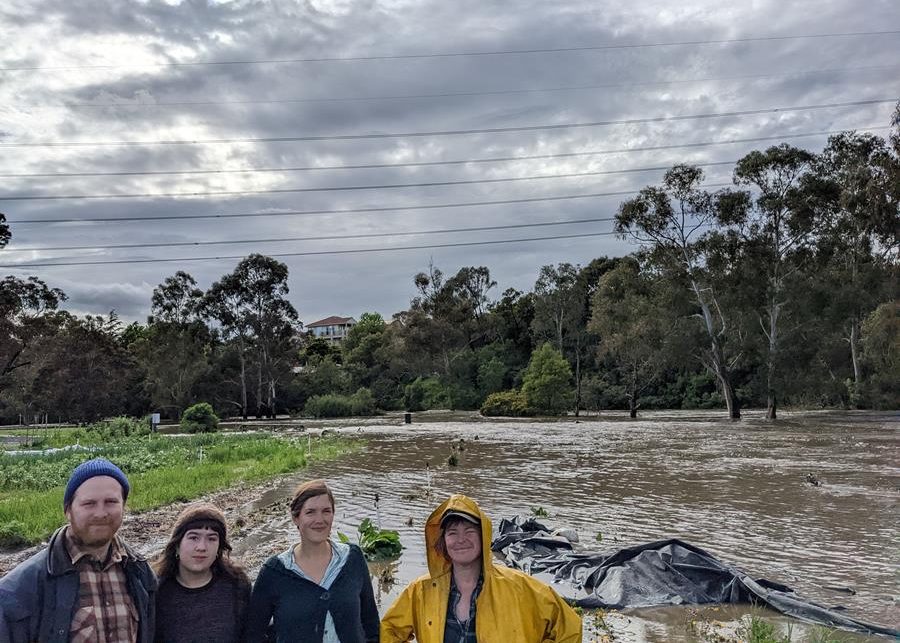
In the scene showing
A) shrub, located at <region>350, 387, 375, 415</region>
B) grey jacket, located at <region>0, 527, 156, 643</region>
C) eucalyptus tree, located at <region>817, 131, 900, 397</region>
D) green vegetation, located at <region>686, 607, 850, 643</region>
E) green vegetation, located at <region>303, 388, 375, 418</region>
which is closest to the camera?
grey jacket, located at <region>0, 527, 156, 643</region>

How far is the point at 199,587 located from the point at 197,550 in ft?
0.59

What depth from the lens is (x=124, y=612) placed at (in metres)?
2.78

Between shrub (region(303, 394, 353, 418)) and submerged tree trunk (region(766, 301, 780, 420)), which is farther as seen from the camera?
shrub (region(303, 394, 353, 418))

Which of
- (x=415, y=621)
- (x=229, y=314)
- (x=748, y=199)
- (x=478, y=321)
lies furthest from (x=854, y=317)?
(x=229, y=314)

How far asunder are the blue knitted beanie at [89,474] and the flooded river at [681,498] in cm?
506

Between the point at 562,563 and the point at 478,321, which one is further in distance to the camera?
the point at 478,321

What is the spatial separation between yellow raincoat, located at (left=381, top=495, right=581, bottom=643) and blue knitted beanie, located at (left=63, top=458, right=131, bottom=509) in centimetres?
132

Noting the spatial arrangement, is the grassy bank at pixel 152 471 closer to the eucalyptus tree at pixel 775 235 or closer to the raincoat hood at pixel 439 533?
the raincoat hood at pixel 439 533

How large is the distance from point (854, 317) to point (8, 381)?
51585 mm

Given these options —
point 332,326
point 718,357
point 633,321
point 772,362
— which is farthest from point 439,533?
point 332,326

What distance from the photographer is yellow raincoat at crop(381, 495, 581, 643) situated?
3082mm

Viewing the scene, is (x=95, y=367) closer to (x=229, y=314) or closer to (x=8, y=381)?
(x=8, y=381)

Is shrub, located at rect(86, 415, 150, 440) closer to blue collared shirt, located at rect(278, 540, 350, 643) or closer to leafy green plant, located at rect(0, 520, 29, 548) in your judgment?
leafy green plant, located at rect(0, 520, 29, 548)

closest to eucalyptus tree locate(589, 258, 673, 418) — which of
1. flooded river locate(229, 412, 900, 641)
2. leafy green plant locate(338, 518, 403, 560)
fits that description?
flooded river locate(229, 412, 900, 641)
